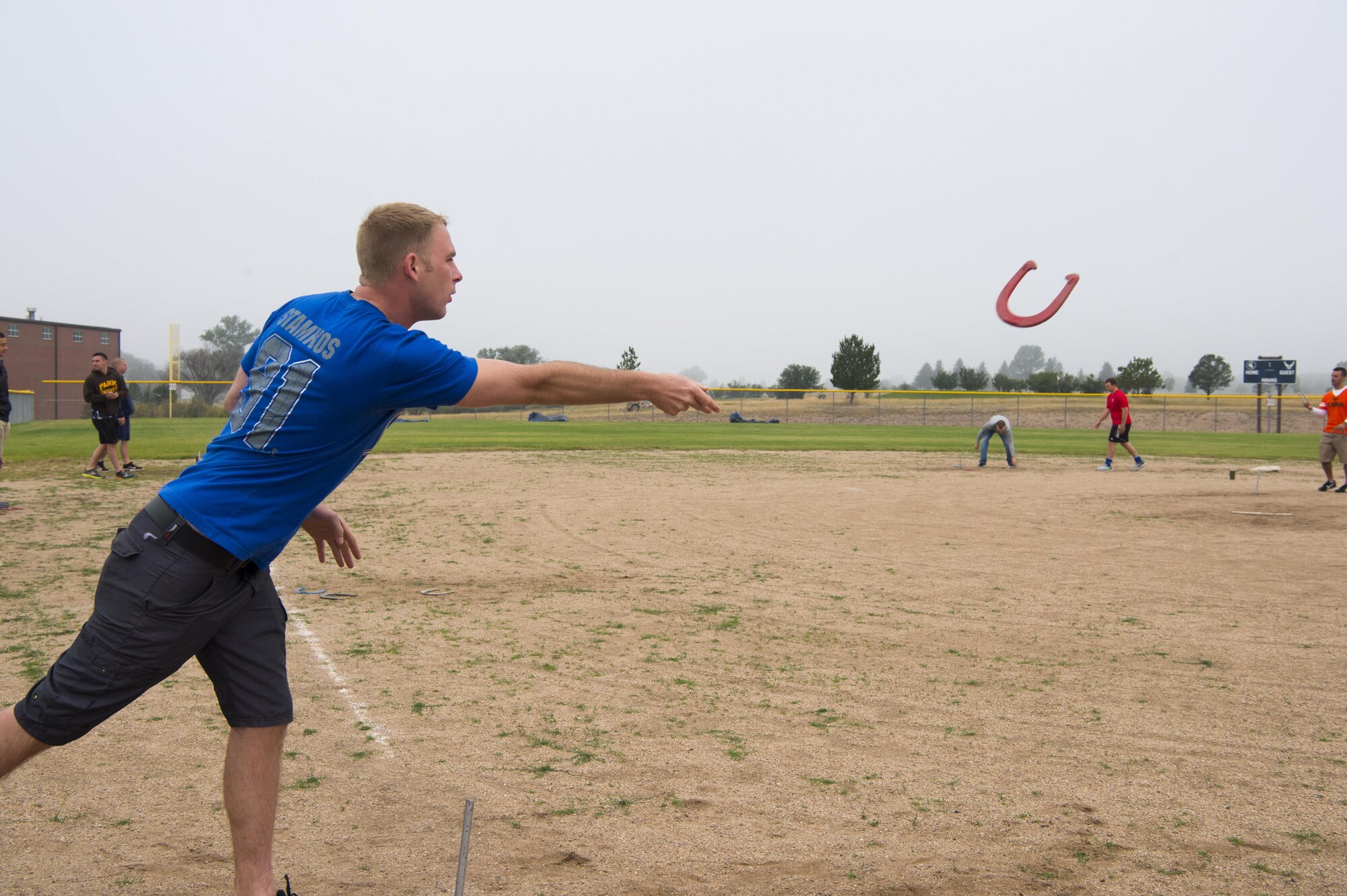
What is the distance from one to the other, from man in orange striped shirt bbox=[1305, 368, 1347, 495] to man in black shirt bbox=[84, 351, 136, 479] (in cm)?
2044

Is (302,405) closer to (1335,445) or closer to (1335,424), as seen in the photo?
(1335,424)

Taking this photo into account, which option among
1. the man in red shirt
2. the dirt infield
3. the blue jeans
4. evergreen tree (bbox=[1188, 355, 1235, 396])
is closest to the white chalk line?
the dirt infield

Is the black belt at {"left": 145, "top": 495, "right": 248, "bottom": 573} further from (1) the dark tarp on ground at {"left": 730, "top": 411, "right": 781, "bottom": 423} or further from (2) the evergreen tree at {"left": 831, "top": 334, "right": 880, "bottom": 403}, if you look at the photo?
(2) the evergreen tree at {"left": 831, "top": 334, "right": 880, "bottom": 403}

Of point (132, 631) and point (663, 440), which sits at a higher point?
point (132, 631)

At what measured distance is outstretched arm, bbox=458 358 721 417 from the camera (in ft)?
9.29

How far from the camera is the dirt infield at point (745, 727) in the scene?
11.8 feet

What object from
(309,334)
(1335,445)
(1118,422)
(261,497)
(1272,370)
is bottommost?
(1335,445)

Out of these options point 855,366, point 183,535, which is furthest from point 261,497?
point 855,366

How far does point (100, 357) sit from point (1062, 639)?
16559 mm

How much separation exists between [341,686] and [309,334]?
339 cm

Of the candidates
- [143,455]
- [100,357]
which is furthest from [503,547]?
[143,455]

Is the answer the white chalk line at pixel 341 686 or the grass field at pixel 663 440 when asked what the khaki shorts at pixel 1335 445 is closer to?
the grass field at pixel 663 440

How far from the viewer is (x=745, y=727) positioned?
5.00 metres

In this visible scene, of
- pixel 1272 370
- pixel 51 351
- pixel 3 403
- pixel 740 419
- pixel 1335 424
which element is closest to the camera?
pixel 3 403
